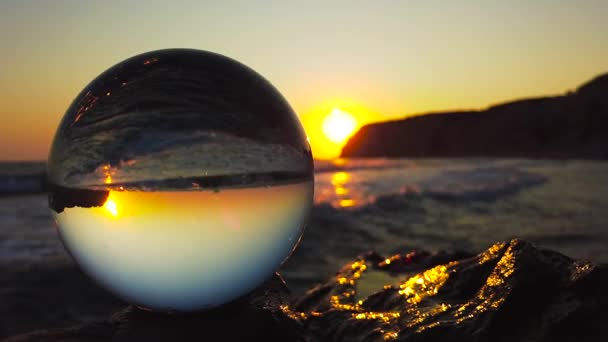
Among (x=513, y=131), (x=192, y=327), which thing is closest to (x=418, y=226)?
(x=192, y=327)

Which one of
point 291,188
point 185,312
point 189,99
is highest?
point 189,99

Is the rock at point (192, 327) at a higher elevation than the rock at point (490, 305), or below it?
below

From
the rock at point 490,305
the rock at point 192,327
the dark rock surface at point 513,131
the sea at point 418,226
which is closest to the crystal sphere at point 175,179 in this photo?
the rock at point 192,327

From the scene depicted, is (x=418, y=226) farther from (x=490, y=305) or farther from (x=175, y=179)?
(x=175, y=179)

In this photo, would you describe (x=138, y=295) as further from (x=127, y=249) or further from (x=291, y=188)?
(x=291, y=188)

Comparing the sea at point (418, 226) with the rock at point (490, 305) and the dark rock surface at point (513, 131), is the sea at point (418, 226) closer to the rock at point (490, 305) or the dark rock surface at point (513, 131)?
the rock at point (490, 305)

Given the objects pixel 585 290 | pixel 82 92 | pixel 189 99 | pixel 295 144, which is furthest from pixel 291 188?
pixel 585 290
